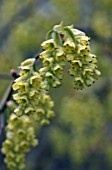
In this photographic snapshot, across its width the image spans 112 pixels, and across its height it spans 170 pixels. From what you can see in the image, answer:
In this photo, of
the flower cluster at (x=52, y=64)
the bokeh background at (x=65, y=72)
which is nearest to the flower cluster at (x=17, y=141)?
the flower cluster at (x=52, y=64)

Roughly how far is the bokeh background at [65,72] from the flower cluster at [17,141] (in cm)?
255

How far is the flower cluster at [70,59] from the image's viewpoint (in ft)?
6.60

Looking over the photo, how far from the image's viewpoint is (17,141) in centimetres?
270

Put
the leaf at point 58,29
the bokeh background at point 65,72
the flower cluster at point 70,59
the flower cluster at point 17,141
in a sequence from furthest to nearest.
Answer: the bokeh background at point 65,72 → the flower cluster at point 17,141 → the leaf at point 58,29 → the flower cluster at point 70,59

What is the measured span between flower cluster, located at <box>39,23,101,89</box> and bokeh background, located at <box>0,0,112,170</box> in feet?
10.1

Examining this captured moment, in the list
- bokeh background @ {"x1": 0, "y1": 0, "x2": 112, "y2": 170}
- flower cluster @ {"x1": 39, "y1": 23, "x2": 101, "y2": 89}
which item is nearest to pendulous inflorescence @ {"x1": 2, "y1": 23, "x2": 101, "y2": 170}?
flower cluster @ {"x1": 39, "y1": 23, "x2": 101, "y2": 89}

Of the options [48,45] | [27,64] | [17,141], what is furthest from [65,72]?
[48,45]

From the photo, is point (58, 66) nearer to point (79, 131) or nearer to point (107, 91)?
point (79, 131)

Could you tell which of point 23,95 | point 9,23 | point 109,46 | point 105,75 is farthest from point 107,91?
point 23,95

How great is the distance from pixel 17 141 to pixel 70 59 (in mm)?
855

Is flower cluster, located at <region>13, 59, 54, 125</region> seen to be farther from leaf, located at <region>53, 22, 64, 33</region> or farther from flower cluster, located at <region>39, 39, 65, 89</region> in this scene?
leaf, located at <region>53, 22, 64, 33</region>

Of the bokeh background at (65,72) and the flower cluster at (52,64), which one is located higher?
the bokeh background at (65,72)

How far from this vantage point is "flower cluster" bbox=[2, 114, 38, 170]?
268cm

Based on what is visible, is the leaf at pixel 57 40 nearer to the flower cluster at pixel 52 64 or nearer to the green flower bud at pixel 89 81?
the flower cluster at pixel 52 64
